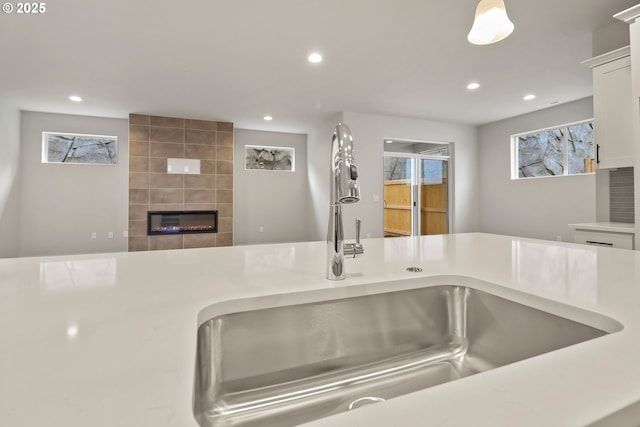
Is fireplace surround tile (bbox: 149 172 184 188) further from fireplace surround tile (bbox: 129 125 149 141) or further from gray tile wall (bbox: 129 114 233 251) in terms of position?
fireplace surround tile (bbox: 129 125 149 141)

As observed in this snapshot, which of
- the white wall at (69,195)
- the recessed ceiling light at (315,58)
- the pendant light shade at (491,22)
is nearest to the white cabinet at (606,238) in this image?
the pendant light shade at (491,22)

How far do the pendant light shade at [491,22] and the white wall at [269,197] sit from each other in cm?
610

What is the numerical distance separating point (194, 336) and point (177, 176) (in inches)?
247

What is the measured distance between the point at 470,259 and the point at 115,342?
3.12 ft

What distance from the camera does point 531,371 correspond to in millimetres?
364

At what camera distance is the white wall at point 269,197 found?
281 inches

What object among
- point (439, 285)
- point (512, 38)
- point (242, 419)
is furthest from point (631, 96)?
point (242, 419)

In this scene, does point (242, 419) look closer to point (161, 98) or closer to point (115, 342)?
point (115, 342)

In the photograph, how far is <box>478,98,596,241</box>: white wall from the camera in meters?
4.95

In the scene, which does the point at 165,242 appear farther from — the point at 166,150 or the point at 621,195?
the point at 621,195

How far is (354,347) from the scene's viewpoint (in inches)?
28.1

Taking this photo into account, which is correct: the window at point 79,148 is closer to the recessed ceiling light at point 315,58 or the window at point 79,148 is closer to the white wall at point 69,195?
the white wall at point 69,195

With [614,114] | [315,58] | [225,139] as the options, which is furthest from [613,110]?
[225,139]

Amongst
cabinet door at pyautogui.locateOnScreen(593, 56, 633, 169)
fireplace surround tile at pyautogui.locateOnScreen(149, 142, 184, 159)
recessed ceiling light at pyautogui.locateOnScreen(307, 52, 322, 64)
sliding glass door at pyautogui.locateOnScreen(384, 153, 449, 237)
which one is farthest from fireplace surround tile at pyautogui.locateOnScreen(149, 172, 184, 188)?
cabinet door at pyautogui.locateOnScreen(593, 56, 633, 169)
